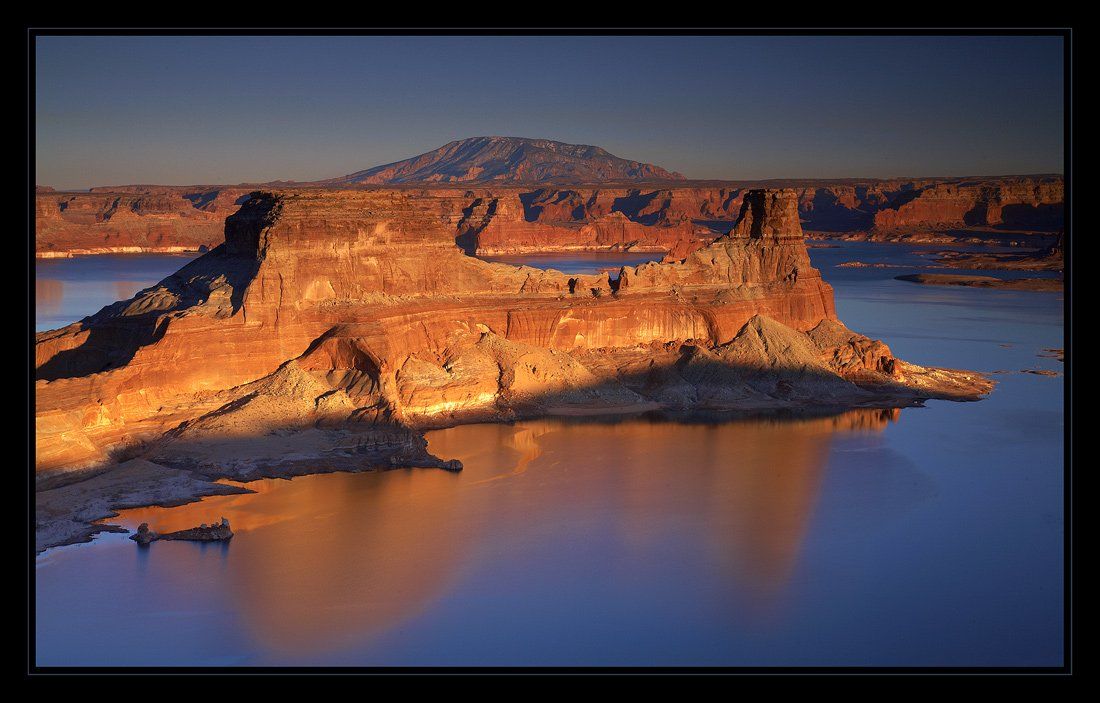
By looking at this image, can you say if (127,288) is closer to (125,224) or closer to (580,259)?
(580,259)

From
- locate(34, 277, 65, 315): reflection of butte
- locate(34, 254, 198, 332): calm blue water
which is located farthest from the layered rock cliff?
locate(34, 277, 65, 315): reflection of butte

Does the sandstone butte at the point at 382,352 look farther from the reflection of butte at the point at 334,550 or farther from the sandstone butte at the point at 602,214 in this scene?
the sandstone butte at the point at 602,214

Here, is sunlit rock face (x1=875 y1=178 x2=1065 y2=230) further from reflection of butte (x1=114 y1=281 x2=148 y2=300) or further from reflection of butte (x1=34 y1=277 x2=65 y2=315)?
reflection of butte (x1=34 y1=277 x2=65 y2=315)

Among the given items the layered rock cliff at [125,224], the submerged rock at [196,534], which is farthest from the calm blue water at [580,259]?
the submerged rock at [196,534]

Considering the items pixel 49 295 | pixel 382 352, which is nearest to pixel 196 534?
pixel 382 352
